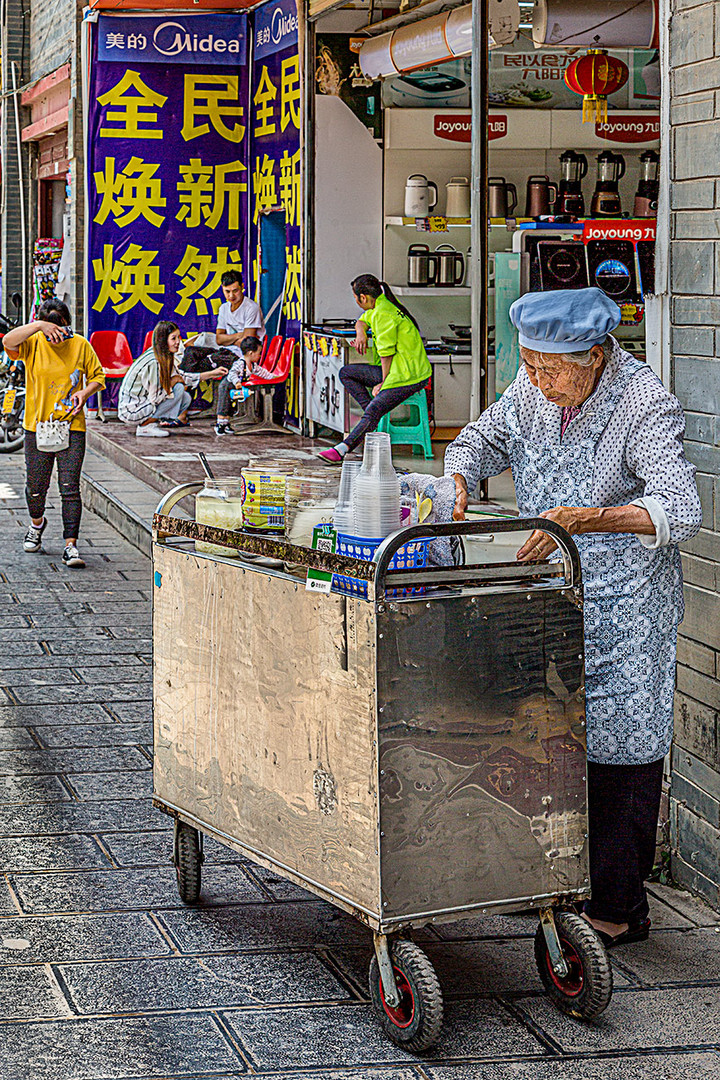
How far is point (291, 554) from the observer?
3.50 m

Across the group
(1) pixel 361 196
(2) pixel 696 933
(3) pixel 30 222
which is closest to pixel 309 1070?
(2) pixel 696 933

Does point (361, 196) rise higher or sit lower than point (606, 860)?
higher

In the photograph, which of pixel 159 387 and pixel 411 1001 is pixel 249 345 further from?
pixel 411 1001

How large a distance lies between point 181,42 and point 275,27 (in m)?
1.46

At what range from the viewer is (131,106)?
1556cm

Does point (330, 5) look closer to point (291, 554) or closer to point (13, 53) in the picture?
point (291, 554)

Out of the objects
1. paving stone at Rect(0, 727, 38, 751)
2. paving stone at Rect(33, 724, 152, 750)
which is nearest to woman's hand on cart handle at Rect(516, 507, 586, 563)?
paving stone at Rect(33, 724, 152, 750)

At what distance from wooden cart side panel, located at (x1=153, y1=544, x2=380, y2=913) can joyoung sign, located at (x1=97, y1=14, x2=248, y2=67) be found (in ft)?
40.3

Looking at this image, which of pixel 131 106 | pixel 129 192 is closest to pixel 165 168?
pixel 129 192

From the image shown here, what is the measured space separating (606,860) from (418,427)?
8.92 m

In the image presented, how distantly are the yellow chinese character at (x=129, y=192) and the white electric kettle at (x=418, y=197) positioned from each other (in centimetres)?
316

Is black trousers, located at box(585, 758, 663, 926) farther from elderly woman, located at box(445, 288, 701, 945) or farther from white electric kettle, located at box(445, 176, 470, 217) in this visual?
white electric kettle, located at box(445, 176, 470, 217)

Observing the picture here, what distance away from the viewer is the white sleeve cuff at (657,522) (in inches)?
139

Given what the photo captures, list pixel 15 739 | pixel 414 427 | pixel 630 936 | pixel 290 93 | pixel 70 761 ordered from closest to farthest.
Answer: pixel 630 936 < pixel 70 761 < pixel 15 739 < pixel 414 427 < pixel 290 93
